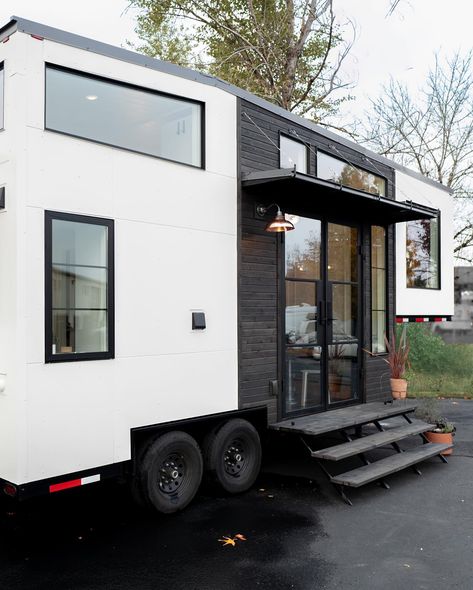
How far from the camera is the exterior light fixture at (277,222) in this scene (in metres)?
5.95

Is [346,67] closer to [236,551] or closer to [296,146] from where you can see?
[296,146]

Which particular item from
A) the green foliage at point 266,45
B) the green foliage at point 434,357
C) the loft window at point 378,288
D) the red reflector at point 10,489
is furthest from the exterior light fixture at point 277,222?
the green foliage at point 266,45

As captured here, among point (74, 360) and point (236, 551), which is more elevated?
point (74, 360)

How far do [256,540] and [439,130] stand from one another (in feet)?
61.9

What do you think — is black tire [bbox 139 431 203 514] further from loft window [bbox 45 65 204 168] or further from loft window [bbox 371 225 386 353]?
loft window [bbox 371 225 386 353]

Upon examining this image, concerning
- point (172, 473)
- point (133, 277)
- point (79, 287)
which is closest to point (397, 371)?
point (172, 473)

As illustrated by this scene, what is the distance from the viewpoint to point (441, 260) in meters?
10.9

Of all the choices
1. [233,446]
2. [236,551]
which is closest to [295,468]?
[233,446]

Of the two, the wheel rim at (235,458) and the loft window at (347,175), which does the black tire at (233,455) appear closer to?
the wheel rim at (235,458)

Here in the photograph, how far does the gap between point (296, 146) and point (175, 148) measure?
6.46 ft

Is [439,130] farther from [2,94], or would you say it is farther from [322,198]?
[2,94]

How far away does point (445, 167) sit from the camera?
805 inches

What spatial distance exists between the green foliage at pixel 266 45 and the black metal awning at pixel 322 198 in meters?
9.42

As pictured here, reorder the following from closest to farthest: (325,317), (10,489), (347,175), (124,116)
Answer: (10,489) < (124,116) < (325,317) < (347,175)
